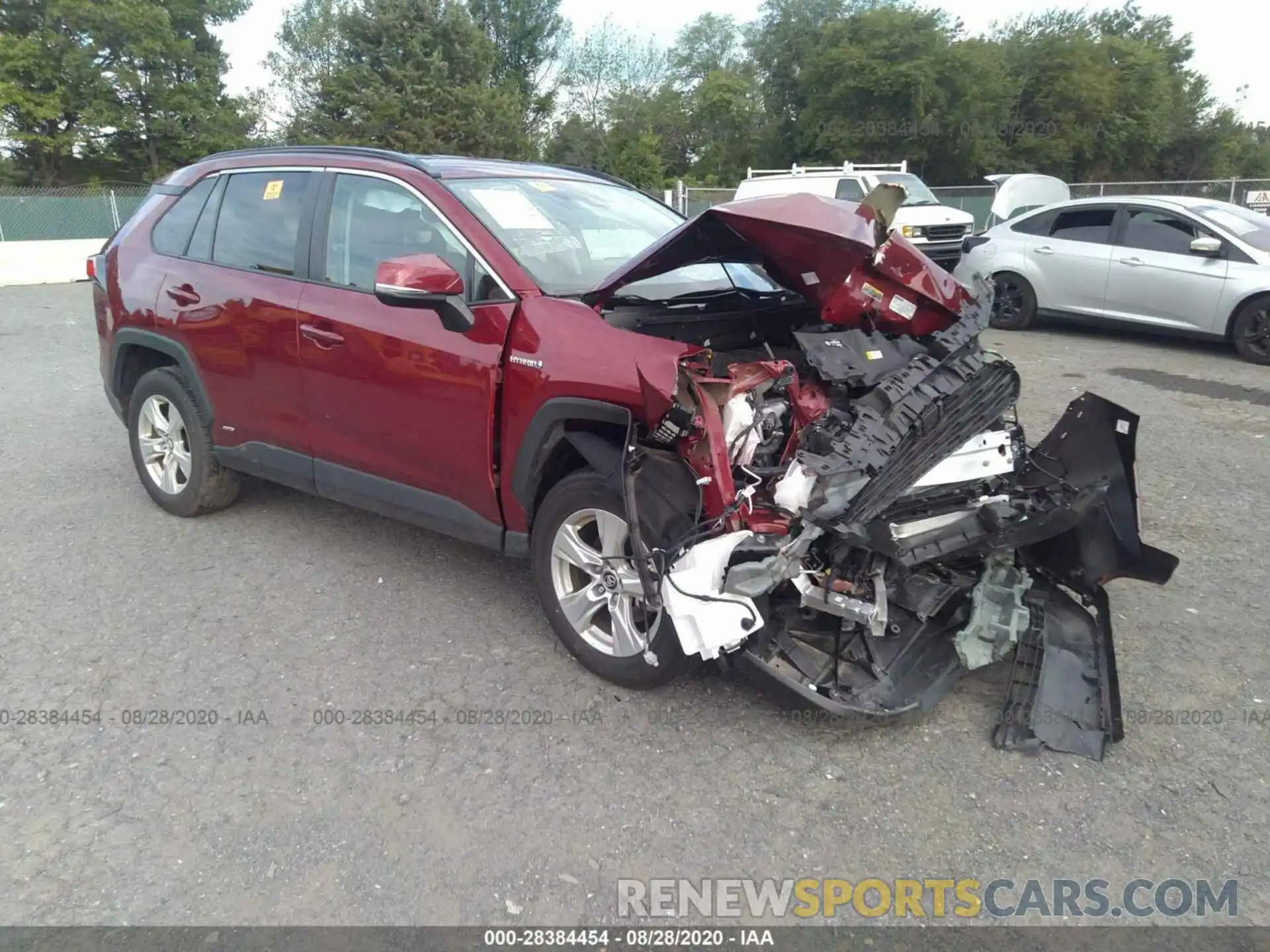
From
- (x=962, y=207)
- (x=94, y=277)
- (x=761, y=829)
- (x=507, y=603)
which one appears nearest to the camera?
(x=761, y=829)

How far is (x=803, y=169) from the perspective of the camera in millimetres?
18422

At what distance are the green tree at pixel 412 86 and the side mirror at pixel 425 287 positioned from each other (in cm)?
3613

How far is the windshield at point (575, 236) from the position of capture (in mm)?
3834

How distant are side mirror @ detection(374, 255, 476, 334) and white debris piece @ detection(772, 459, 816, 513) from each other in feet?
4.60

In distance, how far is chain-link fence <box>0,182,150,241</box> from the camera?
20391 millimetres

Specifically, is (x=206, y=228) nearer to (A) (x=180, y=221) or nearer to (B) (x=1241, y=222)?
(A) (x=180, y=221)

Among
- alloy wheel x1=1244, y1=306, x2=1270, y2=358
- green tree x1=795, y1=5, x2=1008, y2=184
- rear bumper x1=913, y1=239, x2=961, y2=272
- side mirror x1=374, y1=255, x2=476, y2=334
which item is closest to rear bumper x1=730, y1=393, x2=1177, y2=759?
side mirror x1=374, y1=255, x2=476, y2=334

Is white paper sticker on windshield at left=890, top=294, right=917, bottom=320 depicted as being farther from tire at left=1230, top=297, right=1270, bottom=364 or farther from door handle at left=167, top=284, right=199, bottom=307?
tire at left=1230, top=297, right=1270, bottom=364

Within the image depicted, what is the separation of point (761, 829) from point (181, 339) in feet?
12.6

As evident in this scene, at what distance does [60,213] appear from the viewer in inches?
822

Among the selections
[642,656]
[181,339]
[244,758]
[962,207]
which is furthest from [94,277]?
[962,207]

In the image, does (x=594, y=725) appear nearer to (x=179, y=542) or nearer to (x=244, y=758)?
(x=244, y=758)

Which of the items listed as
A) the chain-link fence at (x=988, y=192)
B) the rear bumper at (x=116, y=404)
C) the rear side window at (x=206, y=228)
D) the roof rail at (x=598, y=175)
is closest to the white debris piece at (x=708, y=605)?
the roof rail at (x=598, y=175)
